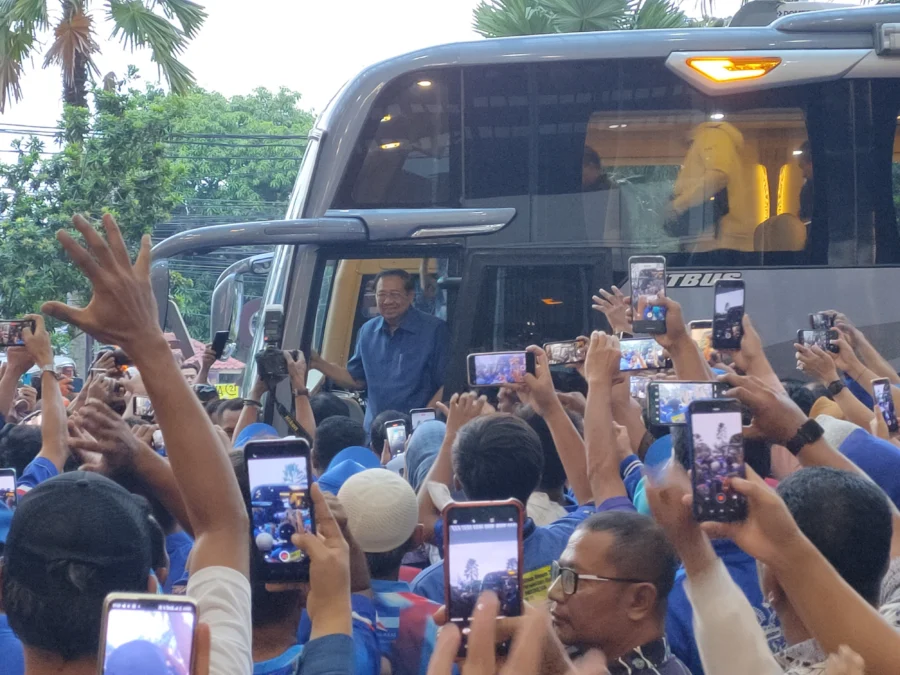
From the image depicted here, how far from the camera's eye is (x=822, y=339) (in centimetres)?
534

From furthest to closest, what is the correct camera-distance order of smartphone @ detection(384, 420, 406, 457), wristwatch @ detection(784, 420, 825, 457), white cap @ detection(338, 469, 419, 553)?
smartphone @ detection(384, 420, 406, 457), white cap @ detection(338, 469, 419, 553), wristwatch @ detection(784, 420, 825, 457)

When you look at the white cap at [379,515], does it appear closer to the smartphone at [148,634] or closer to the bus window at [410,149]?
the smartphone at [148,634]

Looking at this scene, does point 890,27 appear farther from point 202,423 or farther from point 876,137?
point 202,423

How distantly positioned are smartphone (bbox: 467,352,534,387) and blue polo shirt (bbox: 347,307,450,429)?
118 inches

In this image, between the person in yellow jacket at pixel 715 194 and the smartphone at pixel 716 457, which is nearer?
the smartphone at pixel 716 457

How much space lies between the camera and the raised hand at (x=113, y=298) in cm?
212

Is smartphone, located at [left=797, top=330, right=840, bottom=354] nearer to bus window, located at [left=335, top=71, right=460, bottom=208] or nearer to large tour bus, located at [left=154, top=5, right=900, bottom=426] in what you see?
large tour bus, located at [left=154, top=5, right=900, bottom=426]

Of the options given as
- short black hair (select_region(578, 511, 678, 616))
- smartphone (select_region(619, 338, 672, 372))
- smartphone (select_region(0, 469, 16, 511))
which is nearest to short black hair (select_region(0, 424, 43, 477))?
smartphone (select_region(0, 469, 16, 511))

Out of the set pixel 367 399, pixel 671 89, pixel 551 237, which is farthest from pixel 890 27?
pixel 367 399

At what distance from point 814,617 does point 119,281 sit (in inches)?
56.0

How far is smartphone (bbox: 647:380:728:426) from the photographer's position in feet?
12.0

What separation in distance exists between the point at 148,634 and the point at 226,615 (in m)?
0.46

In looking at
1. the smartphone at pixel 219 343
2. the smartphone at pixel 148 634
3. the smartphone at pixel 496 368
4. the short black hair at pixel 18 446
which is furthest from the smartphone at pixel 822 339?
the smartphone at pixel 148 634

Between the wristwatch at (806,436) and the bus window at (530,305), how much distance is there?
511cm
